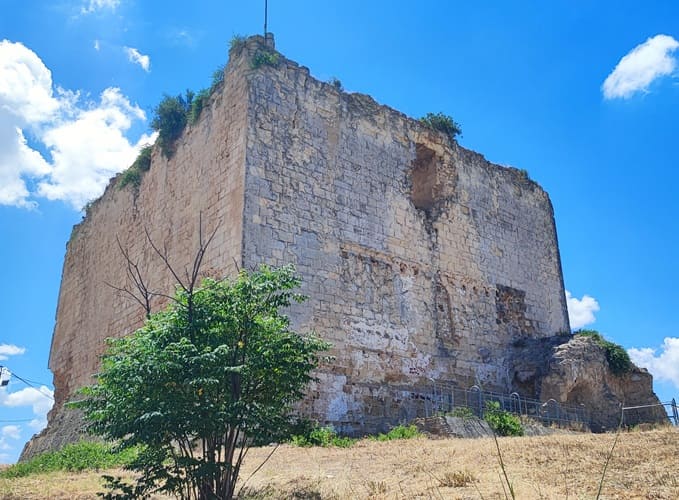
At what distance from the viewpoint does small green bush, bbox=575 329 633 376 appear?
1507 cm

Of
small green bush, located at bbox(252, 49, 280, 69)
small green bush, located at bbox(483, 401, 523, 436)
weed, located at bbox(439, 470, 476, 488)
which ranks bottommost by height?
weed, located at bbox(439, 470, 476, 488)

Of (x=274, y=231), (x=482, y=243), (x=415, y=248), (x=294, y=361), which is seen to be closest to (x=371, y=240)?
(x=415, y=248)

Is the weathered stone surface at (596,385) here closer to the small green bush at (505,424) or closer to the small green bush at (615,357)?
the small green bush at (615,357)

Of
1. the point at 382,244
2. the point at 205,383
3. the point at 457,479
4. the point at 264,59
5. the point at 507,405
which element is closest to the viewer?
the point at 205,383

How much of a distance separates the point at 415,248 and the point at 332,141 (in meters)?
2.86

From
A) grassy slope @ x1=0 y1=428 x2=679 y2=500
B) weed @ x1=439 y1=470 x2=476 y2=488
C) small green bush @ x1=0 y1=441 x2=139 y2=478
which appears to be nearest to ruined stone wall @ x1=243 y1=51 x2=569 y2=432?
grassy slope @ x1=0 y1=428 x2=679 y2=500

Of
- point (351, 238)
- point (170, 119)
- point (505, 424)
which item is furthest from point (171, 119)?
point (505, 424)

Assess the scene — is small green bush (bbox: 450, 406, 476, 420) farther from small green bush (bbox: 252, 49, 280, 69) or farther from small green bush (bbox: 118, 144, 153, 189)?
small green bush (bbox: 118, 144, 153, 189)

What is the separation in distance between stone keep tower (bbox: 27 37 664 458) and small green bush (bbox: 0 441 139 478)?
3008mm

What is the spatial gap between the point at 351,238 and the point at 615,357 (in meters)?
6.99

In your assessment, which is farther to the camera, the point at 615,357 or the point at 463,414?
the point at 615,357

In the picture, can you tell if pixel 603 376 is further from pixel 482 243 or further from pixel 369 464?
pixel 369 464

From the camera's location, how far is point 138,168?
15.9 m

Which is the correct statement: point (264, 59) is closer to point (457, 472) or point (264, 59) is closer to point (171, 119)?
point (171, 119)
